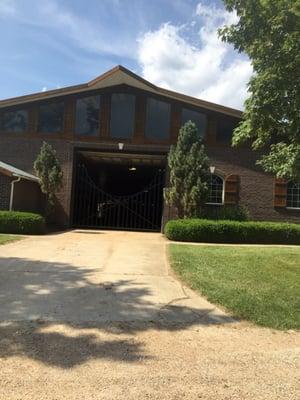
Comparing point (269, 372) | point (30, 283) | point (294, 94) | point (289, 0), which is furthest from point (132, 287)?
point (289, 0)

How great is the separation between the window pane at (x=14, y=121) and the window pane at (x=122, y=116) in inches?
157

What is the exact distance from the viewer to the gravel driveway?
385 centimetres

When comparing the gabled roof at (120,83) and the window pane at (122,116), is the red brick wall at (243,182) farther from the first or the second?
the gabled roof at (120,83)

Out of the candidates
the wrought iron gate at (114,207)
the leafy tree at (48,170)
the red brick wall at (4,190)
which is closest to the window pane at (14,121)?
the leafy tree at (48,170)

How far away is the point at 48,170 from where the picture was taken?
18656 mm

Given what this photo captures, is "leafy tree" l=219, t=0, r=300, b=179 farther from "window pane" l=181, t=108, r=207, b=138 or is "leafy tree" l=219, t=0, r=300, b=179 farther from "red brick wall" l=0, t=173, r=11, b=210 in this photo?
"red brick wall" l=0, t=173, r=11, b=210

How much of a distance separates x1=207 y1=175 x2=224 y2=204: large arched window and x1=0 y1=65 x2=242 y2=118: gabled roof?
9.57ft

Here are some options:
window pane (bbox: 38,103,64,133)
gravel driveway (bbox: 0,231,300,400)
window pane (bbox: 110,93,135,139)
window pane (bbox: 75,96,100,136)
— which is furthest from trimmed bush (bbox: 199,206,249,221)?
gravel driveway (bbox: 0,231,300,400)

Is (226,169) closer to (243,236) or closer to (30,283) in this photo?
(243,236)

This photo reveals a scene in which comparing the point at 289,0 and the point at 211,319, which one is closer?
the point at 211,319

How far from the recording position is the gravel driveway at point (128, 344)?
3848 mm

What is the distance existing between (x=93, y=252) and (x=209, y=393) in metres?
8.18

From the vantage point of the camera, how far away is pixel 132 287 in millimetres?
7523

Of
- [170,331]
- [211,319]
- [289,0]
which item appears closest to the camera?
[170,331]
